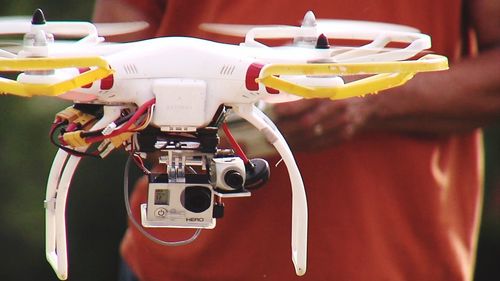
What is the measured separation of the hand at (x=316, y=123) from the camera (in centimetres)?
210

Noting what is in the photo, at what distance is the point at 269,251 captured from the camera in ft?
6.96

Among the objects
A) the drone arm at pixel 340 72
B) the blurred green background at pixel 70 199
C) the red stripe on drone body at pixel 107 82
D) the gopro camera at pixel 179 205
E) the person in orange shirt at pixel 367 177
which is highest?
the drone arm at pixel 340 72

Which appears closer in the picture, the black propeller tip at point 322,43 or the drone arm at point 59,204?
the black propeller tip at point 322,43

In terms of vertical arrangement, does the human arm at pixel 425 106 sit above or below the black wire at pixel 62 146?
below

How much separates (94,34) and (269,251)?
0.64 meters

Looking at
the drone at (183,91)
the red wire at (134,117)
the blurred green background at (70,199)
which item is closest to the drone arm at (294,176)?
the drone at (183,91)

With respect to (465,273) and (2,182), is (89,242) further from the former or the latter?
(465,273)

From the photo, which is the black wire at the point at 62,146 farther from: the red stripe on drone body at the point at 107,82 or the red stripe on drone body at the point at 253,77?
the red stripe on drone body at the point at 253,77

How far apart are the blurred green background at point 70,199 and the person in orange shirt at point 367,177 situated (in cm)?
171

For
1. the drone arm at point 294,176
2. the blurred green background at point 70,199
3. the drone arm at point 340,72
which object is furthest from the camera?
the blurred green background at point 70,199

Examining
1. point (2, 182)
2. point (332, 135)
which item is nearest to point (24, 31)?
point (332, 135)

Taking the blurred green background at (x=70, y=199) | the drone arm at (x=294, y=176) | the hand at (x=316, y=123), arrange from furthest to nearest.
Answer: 1. the blurred green background at (x=70, y=199)
2. the hand at (x=316, y=123)
3. the drone arm at (x=294, y=176)

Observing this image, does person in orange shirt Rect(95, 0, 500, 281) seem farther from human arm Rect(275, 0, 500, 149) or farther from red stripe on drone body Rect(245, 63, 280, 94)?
red stripe on drone body Rect(245, 63, 280, 94)

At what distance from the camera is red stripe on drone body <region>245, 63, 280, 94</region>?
1489mm
